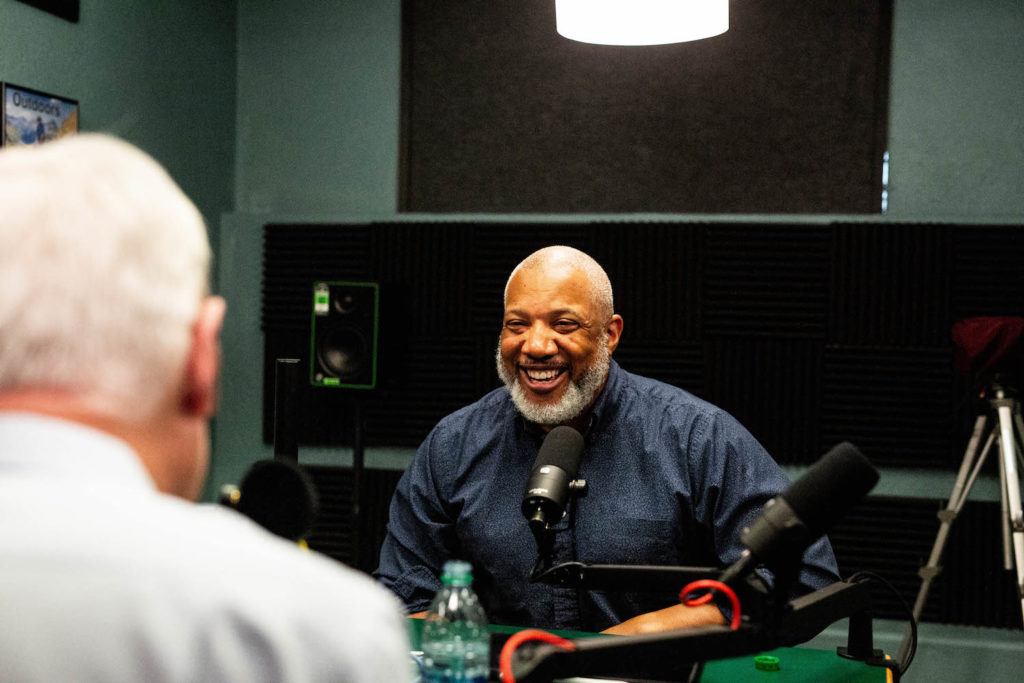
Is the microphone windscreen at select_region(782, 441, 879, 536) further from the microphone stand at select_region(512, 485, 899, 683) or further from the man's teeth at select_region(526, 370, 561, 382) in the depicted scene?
the man's teeth at select_region(526, 370, 561, 382)

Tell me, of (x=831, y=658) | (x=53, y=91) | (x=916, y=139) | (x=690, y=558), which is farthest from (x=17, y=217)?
(x=916, y=139)

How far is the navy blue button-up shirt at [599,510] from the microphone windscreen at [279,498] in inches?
42.1

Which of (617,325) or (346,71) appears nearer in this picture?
(617,325)

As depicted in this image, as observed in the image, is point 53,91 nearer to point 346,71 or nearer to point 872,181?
point 346,71

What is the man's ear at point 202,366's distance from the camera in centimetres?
67

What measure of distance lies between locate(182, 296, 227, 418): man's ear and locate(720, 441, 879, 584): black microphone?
83 cm

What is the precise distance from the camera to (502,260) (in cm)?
455

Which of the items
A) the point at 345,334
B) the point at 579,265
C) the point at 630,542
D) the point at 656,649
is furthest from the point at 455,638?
the point at 345,334

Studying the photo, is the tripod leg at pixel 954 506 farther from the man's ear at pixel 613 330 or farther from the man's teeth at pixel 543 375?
the man's teeth at pixel 543 375

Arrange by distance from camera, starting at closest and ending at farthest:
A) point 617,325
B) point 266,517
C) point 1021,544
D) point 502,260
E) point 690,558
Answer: point 266,517 → point 690,558 → point 617,325 → point 1021,544 → point 502,260

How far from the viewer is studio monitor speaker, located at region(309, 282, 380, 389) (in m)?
4.18

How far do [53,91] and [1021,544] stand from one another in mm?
3926

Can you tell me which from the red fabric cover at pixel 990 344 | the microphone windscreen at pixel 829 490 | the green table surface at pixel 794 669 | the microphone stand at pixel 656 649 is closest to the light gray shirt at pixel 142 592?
the microphone stand at pixel 656 649

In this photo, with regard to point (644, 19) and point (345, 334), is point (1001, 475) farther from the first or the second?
point (345, 334)
